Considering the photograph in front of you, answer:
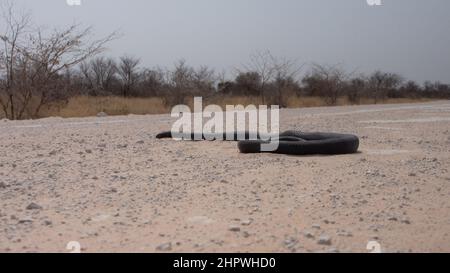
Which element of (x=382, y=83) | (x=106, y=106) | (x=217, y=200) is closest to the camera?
(x=217, y=200)

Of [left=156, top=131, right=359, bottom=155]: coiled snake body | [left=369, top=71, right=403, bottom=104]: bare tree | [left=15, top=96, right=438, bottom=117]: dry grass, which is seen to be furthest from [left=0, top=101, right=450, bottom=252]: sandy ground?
[left=369, top=71, right=403, bottom=104]: bare tree

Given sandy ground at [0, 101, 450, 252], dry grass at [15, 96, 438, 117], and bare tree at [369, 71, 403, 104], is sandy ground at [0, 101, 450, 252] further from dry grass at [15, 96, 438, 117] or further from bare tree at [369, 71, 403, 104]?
bare tree at [369, 71, 403, 104]

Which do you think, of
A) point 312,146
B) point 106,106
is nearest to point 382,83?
point 106,106

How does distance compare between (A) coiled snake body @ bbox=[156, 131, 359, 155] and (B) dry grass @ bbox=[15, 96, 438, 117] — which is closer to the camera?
(A) coiled snake body @ bbox=[156, 131, 359, 155]

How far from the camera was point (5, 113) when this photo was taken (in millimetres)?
15453

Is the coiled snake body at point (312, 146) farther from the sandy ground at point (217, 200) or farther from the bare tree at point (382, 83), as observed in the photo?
the bare tree at point (382, 83)

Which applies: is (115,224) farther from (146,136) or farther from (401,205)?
(146,136)

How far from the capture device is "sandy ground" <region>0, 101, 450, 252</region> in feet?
10.3

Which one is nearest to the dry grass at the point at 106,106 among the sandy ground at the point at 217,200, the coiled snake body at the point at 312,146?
the sandy ground at the point at 217,200

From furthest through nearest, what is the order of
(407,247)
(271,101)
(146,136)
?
(271,101) < (146,136) < (407,247)

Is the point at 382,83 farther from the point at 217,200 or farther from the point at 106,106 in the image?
the point at 217,200

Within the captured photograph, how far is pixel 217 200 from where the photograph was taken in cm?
408
